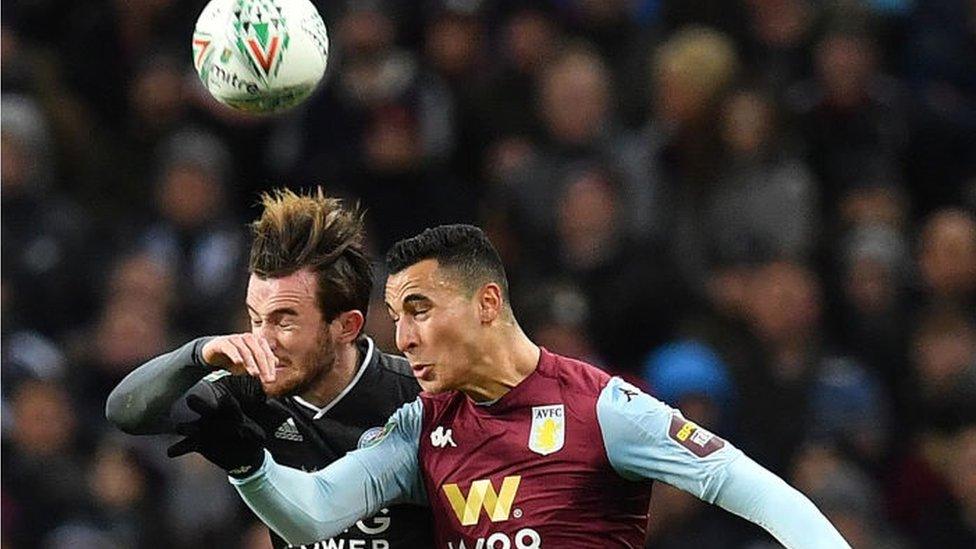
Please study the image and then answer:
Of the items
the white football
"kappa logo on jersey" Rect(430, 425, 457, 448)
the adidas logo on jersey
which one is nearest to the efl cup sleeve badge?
the white football

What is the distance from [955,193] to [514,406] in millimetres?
5276

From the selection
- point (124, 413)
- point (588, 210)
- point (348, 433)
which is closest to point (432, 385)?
point (348, 433)

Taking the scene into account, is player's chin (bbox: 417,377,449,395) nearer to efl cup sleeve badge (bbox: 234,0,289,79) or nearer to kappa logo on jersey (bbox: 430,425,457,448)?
kappa logo on jersey (bbox: 430,425,457,448)

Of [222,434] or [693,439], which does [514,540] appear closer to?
[693,439]

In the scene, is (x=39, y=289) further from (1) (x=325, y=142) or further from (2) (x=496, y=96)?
(2) (x=496, y=96)

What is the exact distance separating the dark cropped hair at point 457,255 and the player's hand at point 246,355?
1.62 ft

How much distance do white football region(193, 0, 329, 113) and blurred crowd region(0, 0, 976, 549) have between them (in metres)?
3.28

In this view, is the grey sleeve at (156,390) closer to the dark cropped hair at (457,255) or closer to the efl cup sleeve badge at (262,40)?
the dark cropped hair at (457,255)

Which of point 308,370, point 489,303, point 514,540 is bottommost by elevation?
point 514,540

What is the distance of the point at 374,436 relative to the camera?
236 inches

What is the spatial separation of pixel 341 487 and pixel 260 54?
125 cm

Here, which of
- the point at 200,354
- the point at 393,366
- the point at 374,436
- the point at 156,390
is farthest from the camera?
the point at 393,366

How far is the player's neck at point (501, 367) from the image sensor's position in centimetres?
580

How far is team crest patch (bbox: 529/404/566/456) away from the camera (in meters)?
5.76
